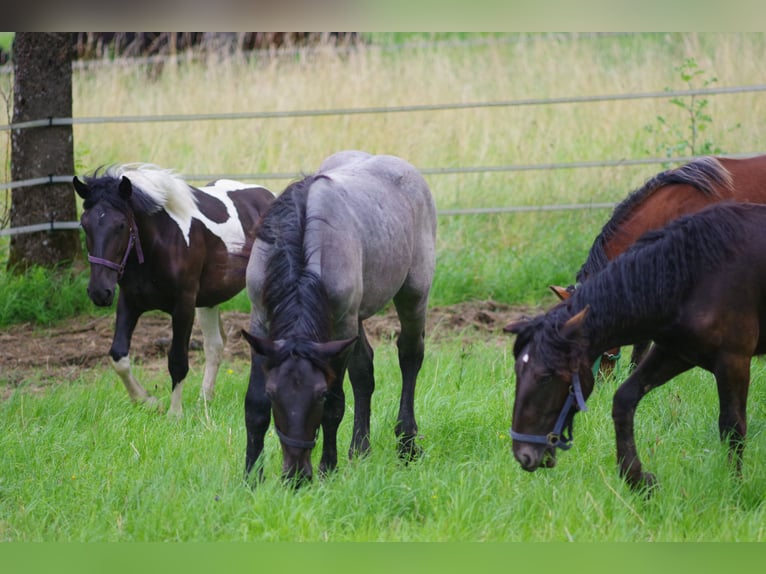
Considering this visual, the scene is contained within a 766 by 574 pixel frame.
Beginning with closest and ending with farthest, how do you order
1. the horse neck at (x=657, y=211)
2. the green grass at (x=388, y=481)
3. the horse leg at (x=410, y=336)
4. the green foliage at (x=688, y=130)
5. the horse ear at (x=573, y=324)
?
the green grass at (x=388, y=481) → the horse ear at (x=573, y=324) → the horse leg at (x=410, y=336) → the horse neck at (x=657, y=211) → the green foliage at (x=688, y=130)

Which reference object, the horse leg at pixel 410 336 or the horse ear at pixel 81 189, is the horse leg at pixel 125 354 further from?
the horse leg at pixel 410 336

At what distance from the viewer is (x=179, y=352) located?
6777mm

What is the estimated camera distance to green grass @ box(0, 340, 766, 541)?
13.9 ft

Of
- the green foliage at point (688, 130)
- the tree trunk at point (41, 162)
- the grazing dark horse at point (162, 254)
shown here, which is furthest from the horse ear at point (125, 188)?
the green foliage at point (688, 130)

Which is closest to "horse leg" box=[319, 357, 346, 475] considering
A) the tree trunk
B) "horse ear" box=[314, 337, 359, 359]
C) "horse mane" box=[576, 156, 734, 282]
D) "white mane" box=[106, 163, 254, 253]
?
"horse ear" box=[314, 337, 359, 359]

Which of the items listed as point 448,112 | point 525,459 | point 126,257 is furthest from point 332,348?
point 448,112

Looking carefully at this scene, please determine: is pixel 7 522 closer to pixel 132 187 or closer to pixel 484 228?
pixel 132 187

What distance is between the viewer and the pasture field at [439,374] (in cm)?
437

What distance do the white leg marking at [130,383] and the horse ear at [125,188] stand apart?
3.71ft

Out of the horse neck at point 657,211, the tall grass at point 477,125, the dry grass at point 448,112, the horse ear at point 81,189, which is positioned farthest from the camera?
the dry grass at point 448,112

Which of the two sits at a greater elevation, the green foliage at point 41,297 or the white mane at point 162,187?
the white mane at point 162,187

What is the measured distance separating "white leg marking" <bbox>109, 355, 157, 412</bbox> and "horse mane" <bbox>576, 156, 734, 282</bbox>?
324cm

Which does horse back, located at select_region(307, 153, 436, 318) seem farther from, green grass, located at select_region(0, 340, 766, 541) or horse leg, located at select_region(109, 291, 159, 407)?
horse leg, located at select_region(109, 291, 159, 407)

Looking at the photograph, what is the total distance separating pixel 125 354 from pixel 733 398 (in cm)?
406
